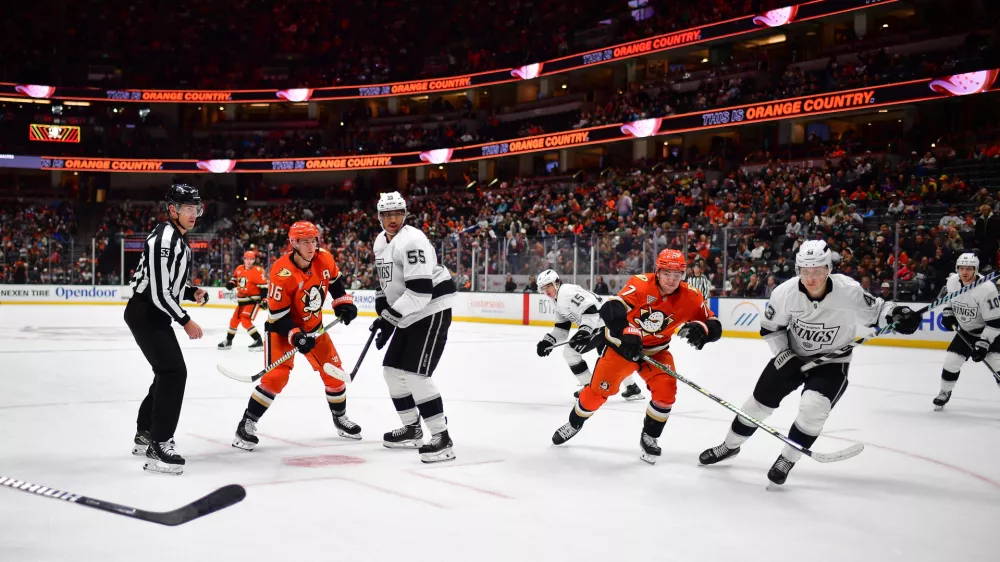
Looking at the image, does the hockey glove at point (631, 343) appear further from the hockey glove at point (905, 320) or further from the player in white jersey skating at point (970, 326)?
the player in white jersey skating at point (970, 326)

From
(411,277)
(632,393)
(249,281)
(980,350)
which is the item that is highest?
(411,277)

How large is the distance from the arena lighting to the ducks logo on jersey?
800 inches

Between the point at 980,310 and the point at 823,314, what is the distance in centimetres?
435

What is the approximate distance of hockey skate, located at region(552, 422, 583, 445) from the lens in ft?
19.8

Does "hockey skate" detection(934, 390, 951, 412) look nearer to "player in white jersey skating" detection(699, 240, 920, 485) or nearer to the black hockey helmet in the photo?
"player in white jersey skating" detection(699, 240, 920, 485)

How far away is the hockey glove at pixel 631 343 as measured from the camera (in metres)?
5.50

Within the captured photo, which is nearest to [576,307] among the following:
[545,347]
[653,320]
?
[545,347]

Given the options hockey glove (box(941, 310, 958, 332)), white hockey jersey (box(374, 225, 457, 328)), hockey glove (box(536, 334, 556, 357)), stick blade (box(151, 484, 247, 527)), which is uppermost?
white hockey jersey (box(374, 225, 457, 328))

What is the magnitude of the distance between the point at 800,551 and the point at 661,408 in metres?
2.03

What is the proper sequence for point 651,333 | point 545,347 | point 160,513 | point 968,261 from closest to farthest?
point 160,513 < point 651,333 < point 545,347 < point 968,261

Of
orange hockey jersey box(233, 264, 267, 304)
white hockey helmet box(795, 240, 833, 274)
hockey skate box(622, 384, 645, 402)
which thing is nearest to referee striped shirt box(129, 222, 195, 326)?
white hockey helmet box(795, 240, 833, 274)

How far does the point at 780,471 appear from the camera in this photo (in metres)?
4.87

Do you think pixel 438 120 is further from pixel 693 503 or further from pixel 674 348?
pixel 693 503

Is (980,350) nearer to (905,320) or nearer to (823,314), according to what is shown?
(905,320)
